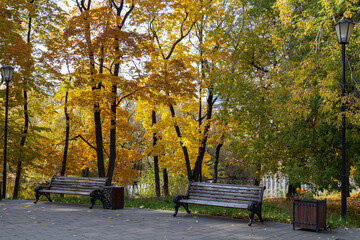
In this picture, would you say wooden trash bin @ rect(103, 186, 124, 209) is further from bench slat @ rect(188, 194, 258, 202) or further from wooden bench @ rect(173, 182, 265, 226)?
bench slat @ rect(188, 194, 258, 202)

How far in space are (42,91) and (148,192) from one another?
7.42 meters

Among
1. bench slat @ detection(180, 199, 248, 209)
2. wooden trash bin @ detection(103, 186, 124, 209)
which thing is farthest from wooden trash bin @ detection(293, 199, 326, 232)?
wooden trash bin @ detection(103, 186, 124, 209)

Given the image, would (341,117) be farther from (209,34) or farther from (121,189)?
(209,34)

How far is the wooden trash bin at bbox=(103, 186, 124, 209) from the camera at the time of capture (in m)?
9.75

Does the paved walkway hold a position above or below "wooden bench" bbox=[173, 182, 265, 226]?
below

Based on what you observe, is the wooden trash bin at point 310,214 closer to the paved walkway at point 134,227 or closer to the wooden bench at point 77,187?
the paved walkway at point 134,227

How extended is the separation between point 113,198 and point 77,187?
5.75ft

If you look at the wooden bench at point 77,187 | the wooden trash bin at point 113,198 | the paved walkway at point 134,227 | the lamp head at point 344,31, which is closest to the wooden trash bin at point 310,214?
the paved walkway at point 134,227

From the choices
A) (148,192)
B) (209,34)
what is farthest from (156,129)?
(209,34)

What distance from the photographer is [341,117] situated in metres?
8.30

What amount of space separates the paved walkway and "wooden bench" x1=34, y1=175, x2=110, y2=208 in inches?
32.2

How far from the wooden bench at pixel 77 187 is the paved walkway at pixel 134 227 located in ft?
2.68

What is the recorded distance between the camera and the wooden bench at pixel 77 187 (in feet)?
33.4

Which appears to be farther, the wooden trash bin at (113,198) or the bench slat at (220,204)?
the wooden trash bin at (113,198)
